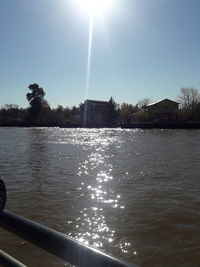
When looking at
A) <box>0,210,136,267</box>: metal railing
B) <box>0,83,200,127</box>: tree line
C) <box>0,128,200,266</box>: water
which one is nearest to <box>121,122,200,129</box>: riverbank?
<box>0,83,200,127</box>: tree line

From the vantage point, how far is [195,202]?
937cm

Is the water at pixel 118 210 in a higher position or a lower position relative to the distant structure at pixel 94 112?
lower

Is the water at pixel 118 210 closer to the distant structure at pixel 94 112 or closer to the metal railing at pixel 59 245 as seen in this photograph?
the metal railing at pixel 59 245

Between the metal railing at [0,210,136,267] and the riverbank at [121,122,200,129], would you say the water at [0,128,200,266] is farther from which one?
the riverbank at [121,122,200,129]

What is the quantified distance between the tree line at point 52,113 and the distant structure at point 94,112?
3014 mm

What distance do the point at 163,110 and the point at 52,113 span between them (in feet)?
141

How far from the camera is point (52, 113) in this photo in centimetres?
12875

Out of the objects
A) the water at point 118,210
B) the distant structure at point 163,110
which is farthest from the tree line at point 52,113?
the water at point 118,210

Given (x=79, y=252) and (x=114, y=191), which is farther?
(x=114, y=191)

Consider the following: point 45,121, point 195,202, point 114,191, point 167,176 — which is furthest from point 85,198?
point 45,121

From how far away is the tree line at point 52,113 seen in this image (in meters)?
107

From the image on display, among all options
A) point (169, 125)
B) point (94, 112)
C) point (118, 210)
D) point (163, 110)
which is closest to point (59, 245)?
point (118, 210)

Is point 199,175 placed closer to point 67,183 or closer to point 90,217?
point 67,183

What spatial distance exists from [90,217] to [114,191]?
297cm
